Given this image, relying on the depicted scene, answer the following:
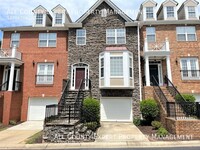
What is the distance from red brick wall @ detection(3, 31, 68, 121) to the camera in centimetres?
1722

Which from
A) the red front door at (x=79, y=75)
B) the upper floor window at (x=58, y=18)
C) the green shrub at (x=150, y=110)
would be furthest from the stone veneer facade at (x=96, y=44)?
the green shrub at (x=150, y=110)

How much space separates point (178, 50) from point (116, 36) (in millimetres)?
6297

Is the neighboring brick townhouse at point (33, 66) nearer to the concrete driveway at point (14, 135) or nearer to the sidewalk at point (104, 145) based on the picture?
the concrete driveway at point (14, 135)

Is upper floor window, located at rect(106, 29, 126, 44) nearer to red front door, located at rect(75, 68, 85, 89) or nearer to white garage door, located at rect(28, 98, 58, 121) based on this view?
red front door, located at rect(75, 68, 85, 89)

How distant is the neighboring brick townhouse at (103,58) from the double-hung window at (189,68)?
0.28 feet

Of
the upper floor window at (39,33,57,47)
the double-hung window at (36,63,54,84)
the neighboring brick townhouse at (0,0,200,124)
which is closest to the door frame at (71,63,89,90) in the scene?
the neighboring brick townhouse at (0,0,200,124)

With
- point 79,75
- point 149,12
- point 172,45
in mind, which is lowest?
point 79,75

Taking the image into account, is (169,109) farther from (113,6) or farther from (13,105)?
(13,105)

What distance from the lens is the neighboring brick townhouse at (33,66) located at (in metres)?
16.5

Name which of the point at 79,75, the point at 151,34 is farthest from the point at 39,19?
the point at 151,34

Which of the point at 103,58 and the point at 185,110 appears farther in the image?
the point at 103,58

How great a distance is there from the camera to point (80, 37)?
704 inches

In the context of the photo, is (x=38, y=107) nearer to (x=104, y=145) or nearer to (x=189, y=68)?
(x=104, y=145)

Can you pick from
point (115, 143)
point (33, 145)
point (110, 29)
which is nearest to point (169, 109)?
point (115, 143)
